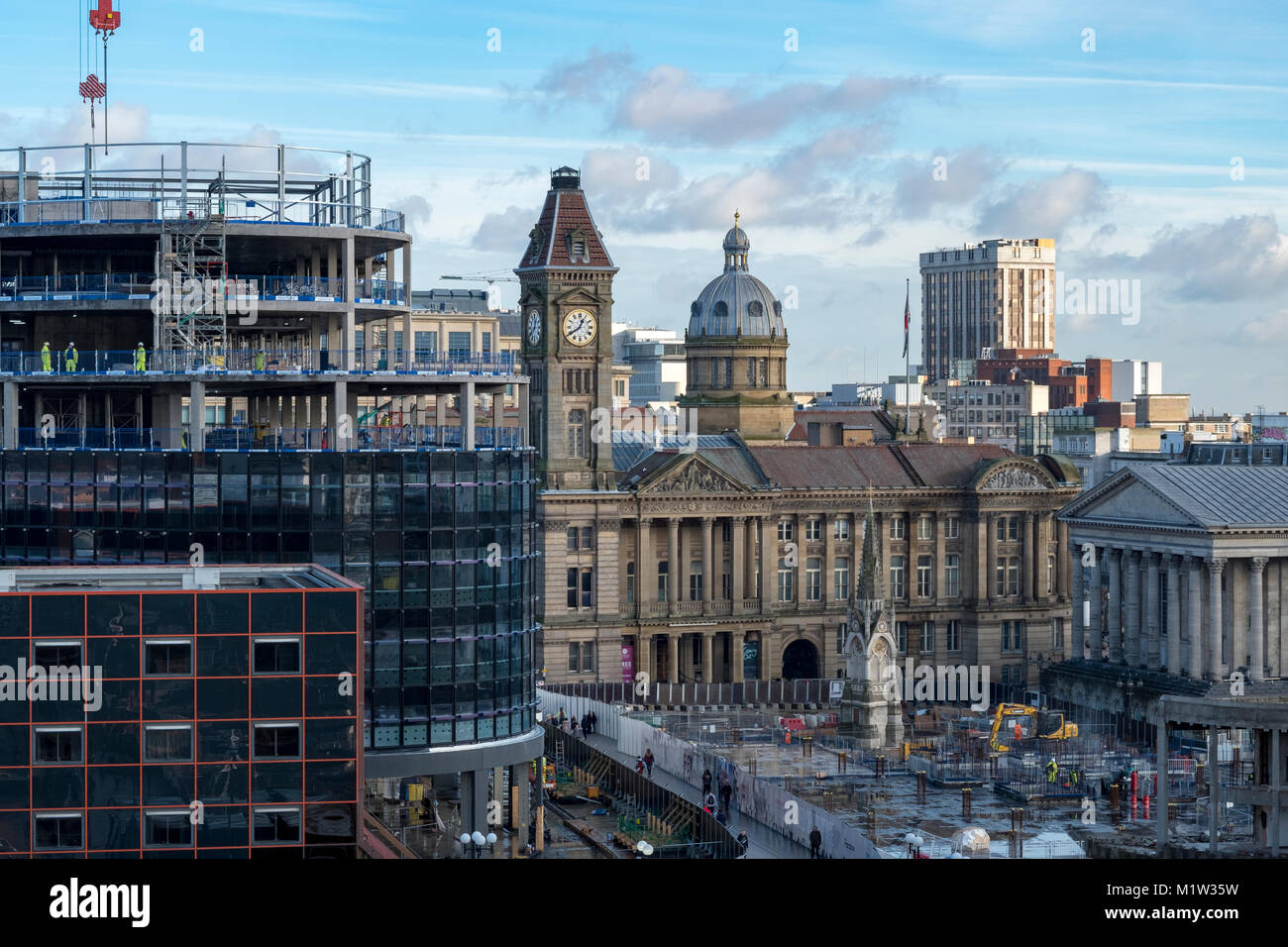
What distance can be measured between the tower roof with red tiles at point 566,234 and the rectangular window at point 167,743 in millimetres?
79747

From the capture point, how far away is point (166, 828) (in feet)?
197

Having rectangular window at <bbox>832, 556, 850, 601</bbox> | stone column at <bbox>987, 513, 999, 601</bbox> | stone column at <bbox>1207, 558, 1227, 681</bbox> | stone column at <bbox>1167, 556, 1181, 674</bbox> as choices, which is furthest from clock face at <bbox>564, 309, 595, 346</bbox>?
stone column at <bbox>1207, 558, 1227, 681</bbox>

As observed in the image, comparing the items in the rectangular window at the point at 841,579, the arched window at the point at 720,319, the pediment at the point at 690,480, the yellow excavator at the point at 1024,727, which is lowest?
the yellow excavator at the point at 1024,727

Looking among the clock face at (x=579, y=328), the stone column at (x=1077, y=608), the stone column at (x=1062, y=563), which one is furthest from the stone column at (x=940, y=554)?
the clock face at (x=579, y=328)

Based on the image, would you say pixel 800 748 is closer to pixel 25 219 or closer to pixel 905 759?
pixel 905 759

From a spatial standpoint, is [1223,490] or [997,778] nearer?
[997,778]

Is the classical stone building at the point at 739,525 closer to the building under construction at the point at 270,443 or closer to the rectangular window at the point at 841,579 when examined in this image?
the rectangular window at the point at 841,579

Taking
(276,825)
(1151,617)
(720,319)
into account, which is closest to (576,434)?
(720,319)

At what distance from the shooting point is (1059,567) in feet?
504

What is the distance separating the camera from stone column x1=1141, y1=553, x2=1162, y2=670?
417 feet

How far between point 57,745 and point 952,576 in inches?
Result: 3957

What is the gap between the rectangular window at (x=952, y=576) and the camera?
151 meters

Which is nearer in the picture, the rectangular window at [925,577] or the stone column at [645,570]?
the stone column at [645,570]

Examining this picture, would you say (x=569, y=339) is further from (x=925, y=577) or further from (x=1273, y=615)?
(x=1273, y=615)
